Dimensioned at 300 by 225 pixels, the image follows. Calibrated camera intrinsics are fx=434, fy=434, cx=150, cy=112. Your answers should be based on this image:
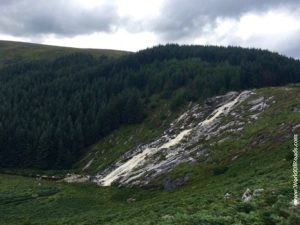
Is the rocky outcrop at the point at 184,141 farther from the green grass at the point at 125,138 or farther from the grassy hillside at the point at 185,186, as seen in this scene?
the green grass at the point at 125,138

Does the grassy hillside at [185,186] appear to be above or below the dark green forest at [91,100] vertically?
below

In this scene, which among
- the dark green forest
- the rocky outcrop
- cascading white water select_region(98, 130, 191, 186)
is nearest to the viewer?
the rocky outcrop

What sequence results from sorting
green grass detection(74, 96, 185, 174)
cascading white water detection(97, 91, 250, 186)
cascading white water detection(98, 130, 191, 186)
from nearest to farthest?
cascading white water detection(97, 91, 250, 186) < cascading white water detection(98, 130, 191, 186) < green grass detection(74, 96, 185, 174)

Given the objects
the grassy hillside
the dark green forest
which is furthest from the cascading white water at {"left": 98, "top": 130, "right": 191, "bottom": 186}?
the dark green forest

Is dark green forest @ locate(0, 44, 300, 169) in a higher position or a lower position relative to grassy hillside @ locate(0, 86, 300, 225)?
higher

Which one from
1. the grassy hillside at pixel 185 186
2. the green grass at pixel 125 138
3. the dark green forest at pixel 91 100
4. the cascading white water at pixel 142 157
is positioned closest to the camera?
the grassy hillside at pixel 185 186

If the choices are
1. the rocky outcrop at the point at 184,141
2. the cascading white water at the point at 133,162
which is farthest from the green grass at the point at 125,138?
the cascading white water at the point at 133,162

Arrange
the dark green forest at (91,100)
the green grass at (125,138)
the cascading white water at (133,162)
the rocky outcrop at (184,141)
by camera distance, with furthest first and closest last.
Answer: the dark green forest at (91,100)
the green grass at (125,138)
the cascading white water at (133,162)
the rocky outcrop at (184,141)

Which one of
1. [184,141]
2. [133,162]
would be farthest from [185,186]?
[133,162]

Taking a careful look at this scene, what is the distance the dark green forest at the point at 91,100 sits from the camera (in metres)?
135

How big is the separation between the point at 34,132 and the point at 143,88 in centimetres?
5446

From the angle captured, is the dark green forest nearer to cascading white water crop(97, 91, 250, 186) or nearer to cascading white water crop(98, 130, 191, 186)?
cascading white water crop(97, 91, 250, 186)

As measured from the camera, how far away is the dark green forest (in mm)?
135125

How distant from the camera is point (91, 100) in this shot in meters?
169
